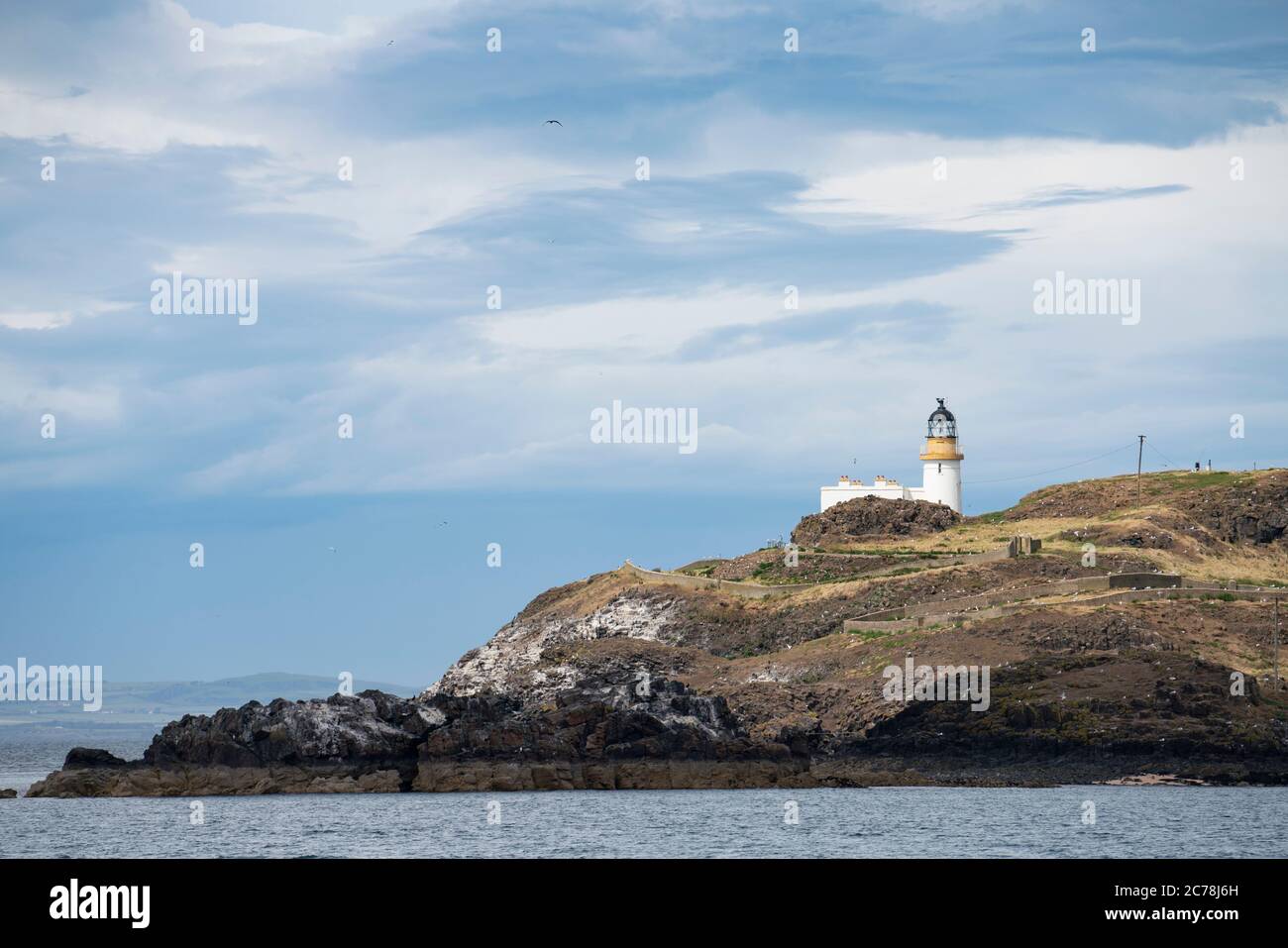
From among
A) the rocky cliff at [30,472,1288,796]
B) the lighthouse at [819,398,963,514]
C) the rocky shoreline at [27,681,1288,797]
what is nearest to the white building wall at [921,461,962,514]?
the lighthouse at [819,398,963,514]

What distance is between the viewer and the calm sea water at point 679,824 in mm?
46469

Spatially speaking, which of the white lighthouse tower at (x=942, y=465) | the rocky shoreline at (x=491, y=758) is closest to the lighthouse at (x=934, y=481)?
the white lighthouse tower at (x=942, y=465)

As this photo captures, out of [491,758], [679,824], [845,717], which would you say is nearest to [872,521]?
[845,717]

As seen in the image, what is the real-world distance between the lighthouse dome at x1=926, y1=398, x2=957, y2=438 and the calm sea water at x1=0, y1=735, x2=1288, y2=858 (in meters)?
50.8

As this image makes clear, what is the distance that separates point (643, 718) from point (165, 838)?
25.6 metres

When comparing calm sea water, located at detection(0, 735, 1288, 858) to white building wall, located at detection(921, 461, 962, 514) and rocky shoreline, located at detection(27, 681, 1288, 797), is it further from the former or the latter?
white building wall, located at detection(921, 461, 962, 514)

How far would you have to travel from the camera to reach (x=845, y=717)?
76875 millimetres

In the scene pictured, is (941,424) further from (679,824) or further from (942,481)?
(679,824)

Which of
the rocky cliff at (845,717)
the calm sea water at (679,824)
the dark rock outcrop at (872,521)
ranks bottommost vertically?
the calm sea water at (679,824)

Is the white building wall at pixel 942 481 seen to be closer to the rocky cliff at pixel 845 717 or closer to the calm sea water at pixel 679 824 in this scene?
the rocky cliff at pixel 845 717

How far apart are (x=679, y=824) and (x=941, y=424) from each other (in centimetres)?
6565

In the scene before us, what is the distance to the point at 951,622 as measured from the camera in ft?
280

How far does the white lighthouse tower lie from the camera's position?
115812 mm
